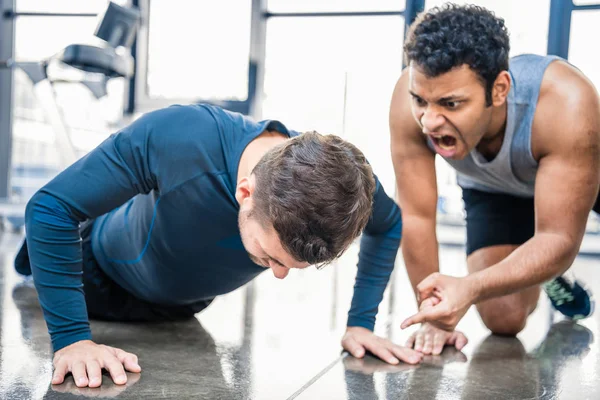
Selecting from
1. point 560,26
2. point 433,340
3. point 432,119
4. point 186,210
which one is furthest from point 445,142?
Answer: point 560,26

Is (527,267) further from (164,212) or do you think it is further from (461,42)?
(164,212)

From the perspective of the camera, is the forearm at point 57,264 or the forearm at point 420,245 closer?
the forearm at point 57,264

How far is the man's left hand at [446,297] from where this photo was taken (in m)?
1.31

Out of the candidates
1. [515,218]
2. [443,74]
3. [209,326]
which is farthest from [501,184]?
[209,326]

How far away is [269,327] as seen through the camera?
171 centimetres

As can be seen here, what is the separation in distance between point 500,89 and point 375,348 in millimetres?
689

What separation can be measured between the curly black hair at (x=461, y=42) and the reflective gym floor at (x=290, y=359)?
63cm

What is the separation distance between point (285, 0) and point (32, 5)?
209 centimetres

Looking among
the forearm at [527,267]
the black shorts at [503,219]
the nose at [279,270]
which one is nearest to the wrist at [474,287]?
the forearm at [527,267]

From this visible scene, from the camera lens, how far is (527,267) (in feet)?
4.70

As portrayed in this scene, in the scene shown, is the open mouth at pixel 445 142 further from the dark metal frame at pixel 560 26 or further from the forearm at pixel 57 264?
the dark metal frame at pixel 560 26

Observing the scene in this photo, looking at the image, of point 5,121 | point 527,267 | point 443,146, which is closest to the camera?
point 527,267

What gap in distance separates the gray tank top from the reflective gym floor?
449 millimetres

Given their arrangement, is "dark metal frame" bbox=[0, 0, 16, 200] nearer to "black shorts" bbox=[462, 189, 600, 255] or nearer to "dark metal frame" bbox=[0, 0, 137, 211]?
"dark metal frame" bbox=[0, 0, 137, 211]
